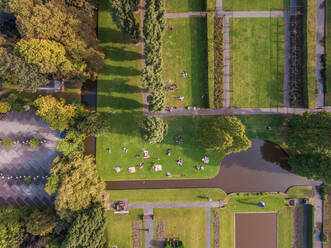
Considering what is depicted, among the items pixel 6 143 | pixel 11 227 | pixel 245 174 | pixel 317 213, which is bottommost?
pixel 317 213

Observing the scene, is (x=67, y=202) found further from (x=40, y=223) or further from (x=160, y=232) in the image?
(x=160, y=232)

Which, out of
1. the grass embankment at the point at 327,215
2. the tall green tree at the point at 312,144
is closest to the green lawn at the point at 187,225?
the tall green tree at the point at 312,144

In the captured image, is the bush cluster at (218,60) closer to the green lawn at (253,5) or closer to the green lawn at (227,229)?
the green lawn at (253,5)

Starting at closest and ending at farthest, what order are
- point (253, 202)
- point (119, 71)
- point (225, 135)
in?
point (225, 135) < point (119, 71) < point (253, 202)

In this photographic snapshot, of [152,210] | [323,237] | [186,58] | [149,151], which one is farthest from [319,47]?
[152,210]

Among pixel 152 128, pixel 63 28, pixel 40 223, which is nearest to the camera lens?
pixel 63 28

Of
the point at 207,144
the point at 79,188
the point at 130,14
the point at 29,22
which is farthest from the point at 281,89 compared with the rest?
the point at 29,22

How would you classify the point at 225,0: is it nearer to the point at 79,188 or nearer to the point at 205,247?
the point at 79,188
